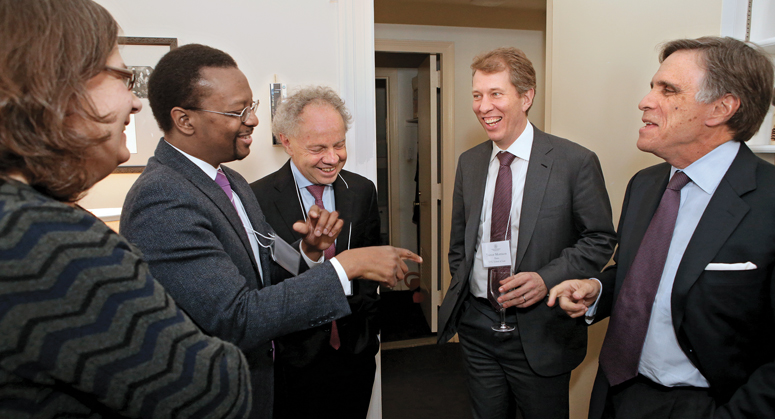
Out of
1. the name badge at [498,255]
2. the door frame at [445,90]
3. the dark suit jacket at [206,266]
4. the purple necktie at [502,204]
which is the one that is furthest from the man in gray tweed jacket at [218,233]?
the door frame at [445,90]

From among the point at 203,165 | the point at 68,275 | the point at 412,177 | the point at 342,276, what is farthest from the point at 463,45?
the point at 68,275

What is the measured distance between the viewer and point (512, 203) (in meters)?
1.88

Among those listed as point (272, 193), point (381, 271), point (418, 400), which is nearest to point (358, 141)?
point (272, 193)

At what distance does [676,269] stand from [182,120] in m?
1.53

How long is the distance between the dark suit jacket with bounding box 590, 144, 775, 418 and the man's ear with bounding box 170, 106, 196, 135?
1466 millimetres

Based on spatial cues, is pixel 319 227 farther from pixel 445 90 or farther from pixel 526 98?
pixel 445 90

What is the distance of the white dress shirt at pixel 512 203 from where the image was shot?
6.11ft

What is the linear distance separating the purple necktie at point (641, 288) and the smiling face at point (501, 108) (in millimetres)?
712

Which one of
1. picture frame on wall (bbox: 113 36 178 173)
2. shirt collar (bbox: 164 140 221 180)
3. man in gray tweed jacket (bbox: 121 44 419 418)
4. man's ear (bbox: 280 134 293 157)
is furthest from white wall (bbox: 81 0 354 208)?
shirt collar (bbox: 164 140 221 180)

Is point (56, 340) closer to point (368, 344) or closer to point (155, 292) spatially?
point (155, 292)

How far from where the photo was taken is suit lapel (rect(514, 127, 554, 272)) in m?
1.79

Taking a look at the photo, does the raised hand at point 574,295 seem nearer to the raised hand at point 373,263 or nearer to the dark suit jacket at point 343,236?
the raised hand at point 373,263

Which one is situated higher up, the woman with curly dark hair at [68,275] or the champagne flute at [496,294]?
the woman with curly dark hair at [68,275]

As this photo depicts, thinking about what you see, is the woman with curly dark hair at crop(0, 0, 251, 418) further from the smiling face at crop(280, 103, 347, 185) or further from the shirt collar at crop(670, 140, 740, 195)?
the shirt collar at crop(670, 140, 740, 195)
